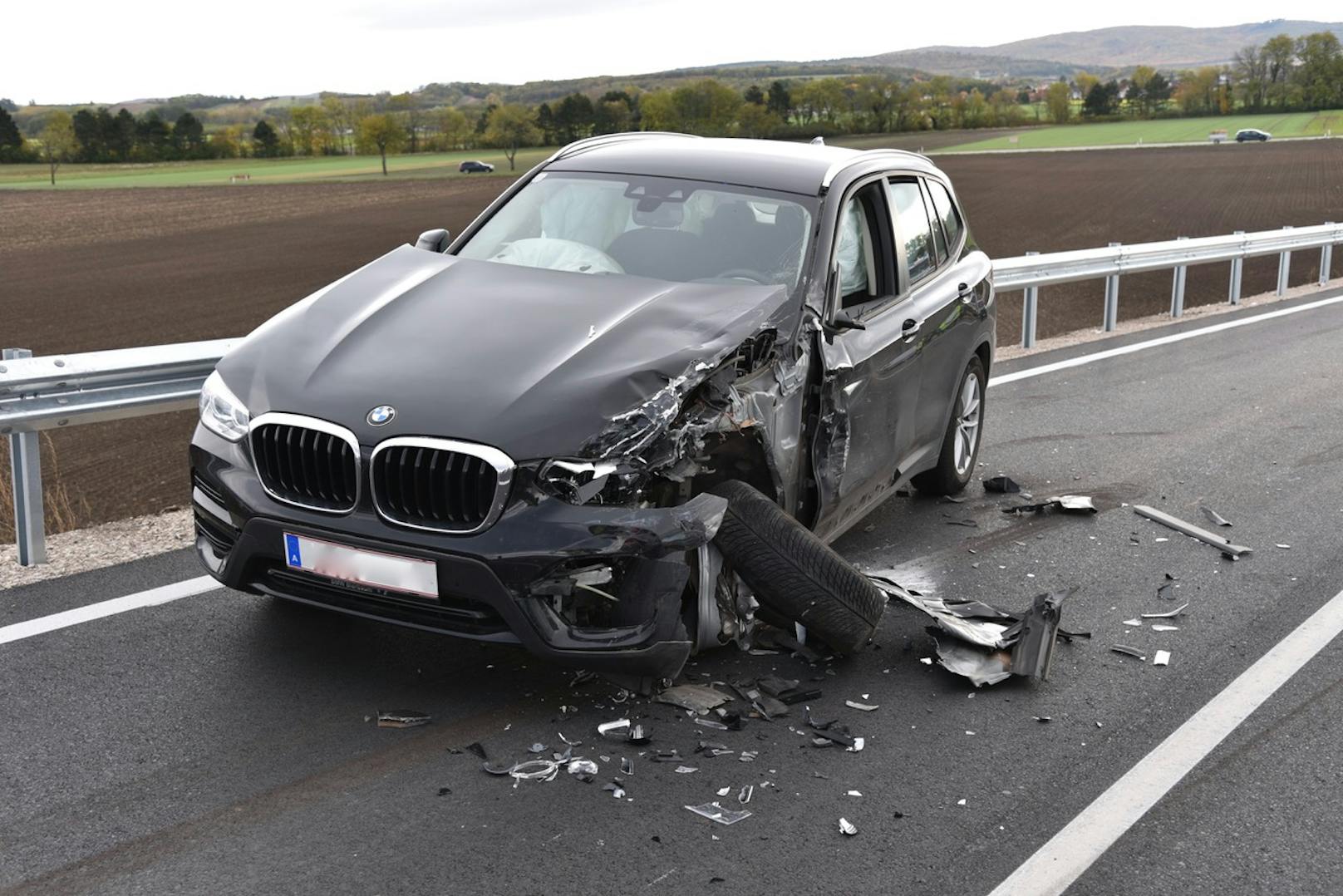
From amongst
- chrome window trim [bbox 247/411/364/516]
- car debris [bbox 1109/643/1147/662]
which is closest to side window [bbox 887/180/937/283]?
car debris [bbox 1109/643/1147/662]

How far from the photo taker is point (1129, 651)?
5.41 m

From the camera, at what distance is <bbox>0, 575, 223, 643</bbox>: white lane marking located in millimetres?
5305

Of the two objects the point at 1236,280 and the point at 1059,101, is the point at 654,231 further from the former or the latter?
the point at 1059,101

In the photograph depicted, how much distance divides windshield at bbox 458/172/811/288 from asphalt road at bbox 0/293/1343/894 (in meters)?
1.58

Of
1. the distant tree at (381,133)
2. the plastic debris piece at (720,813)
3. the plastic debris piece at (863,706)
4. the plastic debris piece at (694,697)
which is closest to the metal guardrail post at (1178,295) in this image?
the plastic debris piece at (863,706)

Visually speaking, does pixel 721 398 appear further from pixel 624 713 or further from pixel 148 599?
pixel 148 599

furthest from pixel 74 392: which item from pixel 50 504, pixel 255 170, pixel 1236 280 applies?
pixel 255 170

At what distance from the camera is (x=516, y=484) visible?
14.0 feet

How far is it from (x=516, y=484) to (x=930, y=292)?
3.11 metres

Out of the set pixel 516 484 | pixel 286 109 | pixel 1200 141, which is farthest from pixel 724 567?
pixel 286 109

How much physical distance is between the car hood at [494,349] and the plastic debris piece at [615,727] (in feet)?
3.03

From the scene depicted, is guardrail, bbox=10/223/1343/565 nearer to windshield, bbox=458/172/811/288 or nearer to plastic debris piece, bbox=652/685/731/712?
windshield, bbox=458/172/811/288

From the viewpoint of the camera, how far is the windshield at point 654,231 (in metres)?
5.71

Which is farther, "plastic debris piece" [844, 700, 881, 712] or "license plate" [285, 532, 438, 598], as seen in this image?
"plastic debris piece" [844, 700, 881, 712]
